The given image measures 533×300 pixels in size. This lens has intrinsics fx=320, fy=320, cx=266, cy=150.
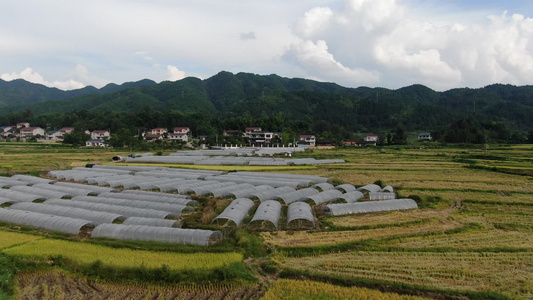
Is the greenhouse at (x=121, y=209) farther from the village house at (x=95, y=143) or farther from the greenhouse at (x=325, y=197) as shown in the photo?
the village house at (x=95, y=143)

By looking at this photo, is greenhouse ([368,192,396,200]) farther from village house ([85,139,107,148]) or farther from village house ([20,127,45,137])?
village house ([20,127,45,137])

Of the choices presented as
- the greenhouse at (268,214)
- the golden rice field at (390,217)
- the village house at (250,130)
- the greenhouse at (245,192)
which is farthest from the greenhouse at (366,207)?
the village house at (250,130)

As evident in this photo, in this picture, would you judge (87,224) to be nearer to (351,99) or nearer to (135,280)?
(135,280)

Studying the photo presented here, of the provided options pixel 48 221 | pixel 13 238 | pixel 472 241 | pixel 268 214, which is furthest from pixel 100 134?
pixel 472 241

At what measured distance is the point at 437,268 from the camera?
10.7m

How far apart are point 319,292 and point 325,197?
10.6 m

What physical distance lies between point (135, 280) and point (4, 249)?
20.5 ft

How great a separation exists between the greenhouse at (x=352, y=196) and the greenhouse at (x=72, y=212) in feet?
41.1

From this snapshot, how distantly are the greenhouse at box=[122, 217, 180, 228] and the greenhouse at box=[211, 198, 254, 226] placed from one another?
185 cm

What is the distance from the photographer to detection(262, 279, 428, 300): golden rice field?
9117 mm

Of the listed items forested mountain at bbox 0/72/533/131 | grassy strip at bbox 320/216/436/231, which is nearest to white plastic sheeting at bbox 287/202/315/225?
grassy strip at bbox 320/216/436/231

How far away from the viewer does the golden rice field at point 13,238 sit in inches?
502

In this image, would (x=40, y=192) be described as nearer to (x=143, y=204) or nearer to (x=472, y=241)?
(x=143, y=204)

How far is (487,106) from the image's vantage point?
126m
